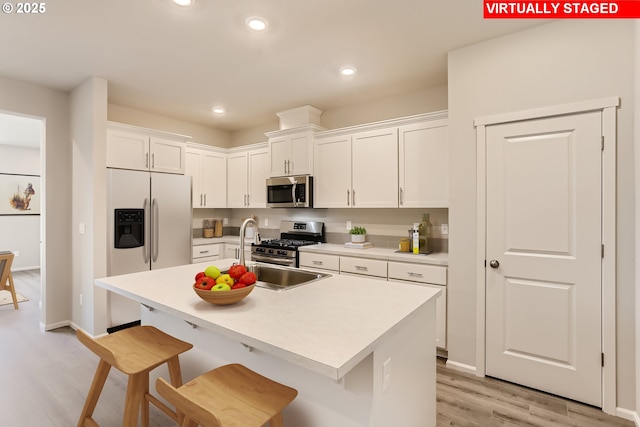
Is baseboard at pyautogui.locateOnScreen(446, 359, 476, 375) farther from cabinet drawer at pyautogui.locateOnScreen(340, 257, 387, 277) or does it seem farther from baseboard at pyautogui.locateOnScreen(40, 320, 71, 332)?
baseboard at pyautogui.locateOnScreen(40, 320, 71, 332)

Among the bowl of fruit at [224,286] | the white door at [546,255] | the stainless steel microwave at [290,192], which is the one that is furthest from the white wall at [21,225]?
the white door at [546,255]

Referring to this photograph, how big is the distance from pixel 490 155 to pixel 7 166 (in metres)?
8.99

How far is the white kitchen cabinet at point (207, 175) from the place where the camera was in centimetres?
471

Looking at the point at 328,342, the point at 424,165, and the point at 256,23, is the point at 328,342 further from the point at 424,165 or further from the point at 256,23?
the point at 424,165

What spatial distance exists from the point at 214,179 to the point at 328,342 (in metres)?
4.29

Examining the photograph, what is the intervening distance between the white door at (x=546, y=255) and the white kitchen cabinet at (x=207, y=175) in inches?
150

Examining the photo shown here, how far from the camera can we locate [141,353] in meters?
1.66

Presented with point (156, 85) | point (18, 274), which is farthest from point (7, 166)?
point (156, 85)

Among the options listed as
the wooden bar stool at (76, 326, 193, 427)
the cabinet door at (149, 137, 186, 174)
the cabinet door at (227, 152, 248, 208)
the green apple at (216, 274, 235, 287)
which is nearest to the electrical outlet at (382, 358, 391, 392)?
the green apple at (216, 274, 235, 287)

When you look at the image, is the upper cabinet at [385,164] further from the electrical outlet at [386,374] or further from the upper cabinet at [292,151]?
the electrical outlet at [386,374]

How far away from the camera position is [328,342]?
1.16m

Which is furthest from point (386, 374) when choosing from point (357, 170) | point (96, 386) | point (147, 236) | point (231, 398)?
point (147, 236)

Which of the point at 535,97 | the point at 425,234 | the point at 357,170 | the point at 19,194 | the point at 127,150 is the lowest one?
the point at 425,234

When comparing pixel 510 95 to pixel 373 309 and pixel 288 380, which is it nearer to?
pixel 373 309
